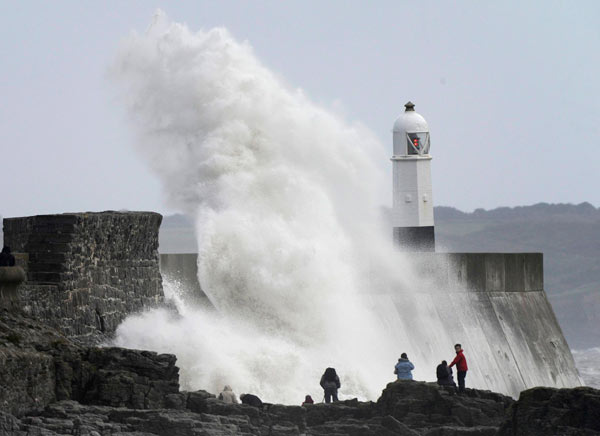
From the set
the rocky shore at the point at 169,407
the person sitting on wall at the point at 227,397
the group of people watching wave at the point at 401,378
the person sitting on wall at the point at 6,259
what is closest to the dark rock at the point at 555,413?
the rocky shore at the point at 169,407

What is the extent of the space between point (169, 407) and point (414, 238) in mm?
10638

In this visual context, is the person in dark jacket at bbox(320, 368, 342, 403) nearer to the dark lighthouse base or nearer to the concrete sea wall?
the concrete sea wall

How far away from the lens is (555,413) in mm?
12141

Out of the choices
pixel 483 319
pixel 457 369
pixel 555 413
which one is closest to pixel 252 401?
pixel 457 369

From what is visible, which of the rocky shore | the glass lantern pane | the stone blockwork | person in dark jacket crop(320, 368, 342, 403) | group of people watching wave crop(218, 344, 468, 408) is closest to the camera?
the rocky shore

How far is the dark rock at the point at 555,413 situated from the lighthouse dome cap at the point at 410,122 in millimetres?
10693

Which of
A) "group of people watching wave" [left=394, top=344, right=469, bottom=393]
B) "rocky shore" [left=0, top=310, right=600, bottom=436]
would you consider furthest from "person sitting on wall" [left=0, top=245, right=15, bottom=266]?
"group of people watching wave" [left=394, top=344, right=469, bottom=393]

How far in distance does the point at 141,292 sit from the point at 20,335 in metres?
3.55

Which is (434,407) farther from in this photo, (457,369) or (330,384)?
(330,384)

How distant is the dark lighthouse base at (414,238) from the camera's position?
22.5m

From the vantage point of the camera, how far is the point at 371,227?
70.7 ft

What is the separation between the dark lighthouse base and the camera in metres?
22.5

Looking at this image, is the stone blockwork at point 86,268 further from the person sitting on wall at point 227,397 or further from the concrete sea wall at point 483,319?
the concrete sea wall at point 483,319

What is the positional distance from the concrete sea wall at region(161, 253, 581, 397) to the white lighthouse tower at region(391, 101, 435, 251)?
0.98 m
